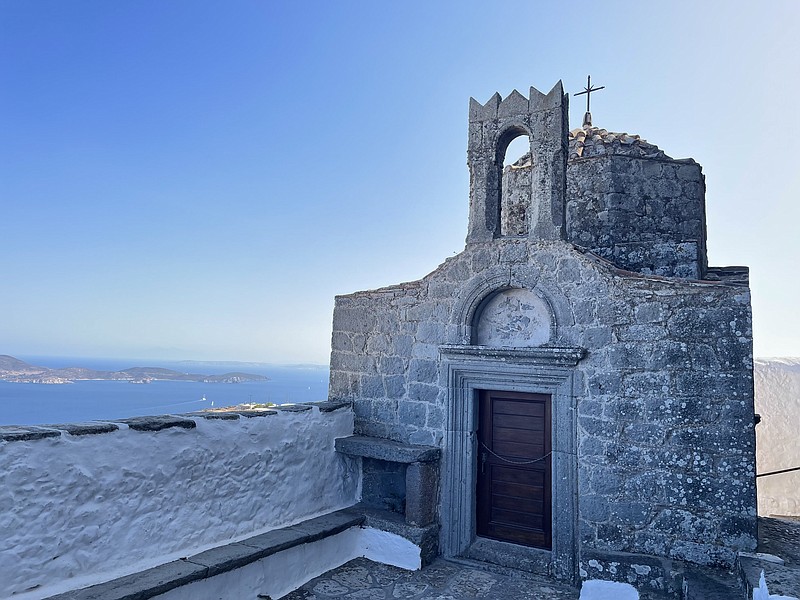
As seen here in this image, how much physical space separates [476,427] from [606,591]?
1.84 m

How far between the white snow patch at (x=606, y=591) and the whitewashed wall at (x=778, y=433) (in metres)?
5.59

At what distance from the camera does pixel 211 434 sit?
4.45 meters

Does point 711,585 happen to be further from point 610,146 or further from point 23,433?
point 610,146

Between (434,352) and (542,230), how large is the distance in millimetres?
1717

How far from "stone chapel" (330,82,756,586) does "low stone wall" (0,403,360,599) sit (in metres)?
0.83

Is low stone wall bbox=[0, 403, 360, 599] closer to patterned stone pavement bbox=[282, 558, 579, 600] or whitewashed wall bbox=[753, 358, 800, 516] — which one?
patterned stone pavement bbox=[282, 558, 579, 600]

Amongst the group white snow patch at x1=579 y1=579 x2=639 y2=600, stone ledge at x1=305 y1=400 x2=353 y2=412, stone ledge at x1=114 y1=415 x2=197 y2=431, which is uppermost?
stone ledge at x1=114 y1=415 x2=197 y2=431

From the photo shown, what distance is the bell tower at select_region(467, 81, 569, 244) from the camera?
17.6 ft

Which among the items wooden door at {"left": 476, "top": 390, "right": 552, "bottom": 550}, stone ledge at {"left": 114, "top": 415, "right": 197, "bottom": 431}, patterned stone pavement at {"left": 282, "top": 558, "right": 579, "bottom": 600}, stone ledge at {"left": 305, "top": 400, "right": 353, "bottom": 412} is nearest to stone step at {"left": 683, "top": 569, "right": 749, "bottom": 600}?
patterned stone pavement at {"left": 282, "top": 558, "right": 579, "bottom": 600}

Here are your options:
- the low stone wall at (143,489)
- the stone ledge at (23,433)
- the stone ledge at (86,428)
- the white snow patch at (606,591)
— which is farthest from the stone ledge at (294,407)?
the white snow patch at (606,591)

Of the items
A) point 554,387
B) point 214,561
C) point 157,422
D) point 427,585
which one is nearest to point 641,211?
point 554,387

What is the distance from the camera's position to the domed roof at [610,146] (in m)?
7.25

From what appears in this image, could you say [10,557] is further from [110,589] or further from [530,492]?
[530,492]

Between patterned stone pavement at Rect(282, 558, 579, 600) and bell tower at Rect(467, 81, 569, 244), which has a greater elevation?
bell tower at Rect(467, 81, 569, 244)
